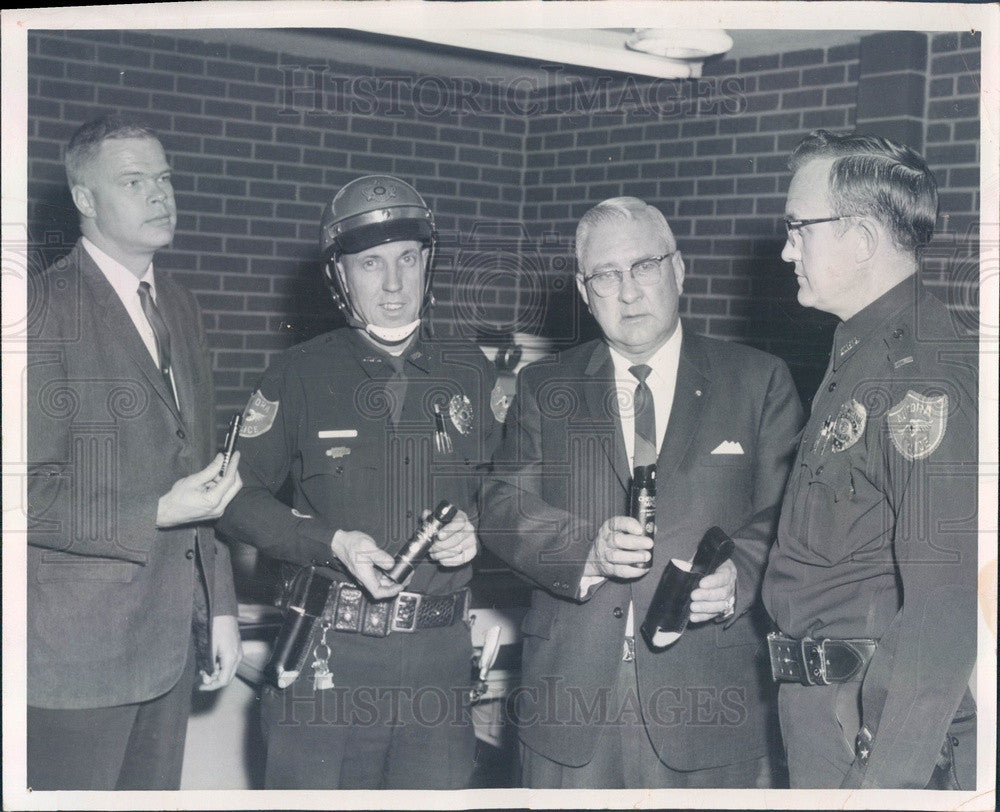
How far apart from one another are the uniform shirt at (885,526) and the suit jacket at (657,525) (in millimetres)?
140

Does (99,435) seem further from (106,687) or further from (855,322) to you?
(855,322)

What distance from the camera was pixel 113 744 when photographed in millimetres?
2928

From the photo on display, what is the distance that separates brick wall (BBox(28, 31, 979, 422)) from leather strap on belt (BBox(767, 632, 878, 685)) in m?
0.74

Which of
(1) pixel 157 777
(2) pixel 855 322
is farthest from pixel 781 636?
(1) pixel 157 777

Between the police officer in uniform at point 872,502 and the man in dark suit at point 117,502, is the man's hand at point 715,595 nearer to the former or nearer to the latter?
the police officer in uniform at point 872,502

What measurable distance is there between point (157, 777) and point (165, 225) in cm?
164

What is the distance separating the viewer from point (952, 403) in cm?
279

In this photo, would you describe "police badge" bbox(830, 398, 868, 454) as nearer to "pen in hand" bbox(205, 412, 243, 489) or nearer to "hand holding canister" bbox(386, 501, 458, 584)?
"hand holding canister" bbox(386, 501, 458, 584)

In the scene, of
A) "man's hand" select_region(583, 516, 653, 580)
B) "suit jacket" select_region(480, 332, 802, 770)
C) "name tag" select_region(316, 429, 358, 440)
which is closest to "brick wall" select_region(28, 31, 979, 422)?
"suit jacket" select_region(480, 332, 802, 770)

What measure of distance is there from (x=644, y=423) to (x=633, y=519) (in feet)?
0.90

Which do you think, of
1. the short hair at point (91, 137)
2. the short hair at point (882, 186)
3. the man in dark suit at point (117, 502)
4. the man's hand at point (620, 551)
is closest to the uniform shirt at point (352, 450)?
the man in dark suit at point (117, 502)

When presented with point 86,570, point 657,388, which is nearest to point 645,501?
point 657,388

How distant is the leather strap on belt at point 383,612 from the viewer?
2.88m

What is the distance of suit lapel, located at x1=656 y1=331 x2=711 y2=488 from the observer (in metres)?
2.85
